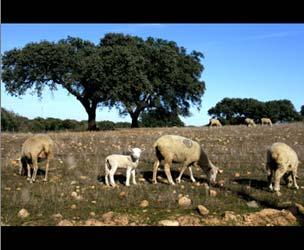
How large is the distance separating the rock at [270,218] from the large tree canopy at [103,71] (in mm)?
30467

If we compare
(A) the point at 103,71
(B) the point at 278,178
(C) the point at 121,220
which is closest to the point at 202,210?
(C) the point at 121,220

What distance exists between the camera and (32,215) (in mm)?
8961

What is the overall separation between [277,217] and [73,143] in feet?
43.9

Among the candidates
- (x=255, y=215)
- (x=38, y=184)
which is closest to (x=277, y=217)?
(x=255, y=215)

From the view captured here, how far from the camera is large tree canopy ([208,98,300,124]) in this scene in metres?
78.1

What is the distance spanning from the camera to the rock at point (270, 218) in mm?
8781

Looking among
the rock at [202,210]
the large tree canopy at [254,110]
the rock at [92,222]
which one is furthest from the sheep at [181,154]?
the large tree canopy at [254,110]

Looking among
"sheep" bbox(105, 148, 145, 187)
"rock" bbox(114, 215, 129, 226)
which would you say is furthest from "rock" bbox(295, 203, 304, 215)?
"sheep" bbox(105, 148, 145, 187)

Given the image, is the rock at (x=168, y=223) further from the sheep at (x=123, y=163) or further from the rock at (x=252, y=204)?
the sheep at (x=123, y=163)

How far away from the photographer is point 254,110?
78562 millimetres

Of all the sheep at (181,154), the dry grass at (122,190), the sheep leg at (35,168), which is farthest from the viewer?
the sheep at (181,154)

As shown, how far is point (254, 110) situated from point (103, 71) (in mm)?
44413
